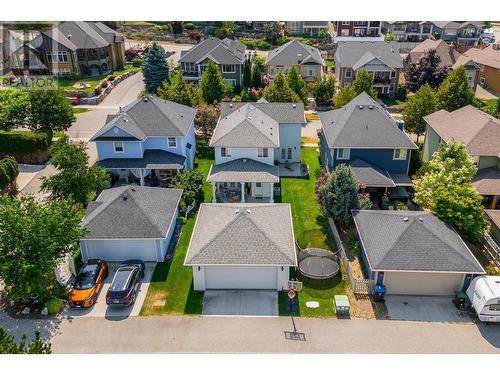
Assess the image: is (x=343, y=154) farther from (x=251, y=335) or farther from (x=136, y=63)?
(x=136, y=63)

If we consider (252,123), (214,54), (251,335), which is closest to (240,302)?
(251,335)

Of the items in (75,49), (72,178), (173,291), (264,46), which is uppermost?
(75,49)

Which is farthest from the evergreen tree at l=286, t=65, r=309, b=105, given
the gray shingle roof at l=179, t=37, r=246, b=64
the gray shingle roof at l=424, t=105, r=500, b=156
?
the gray shingle roof at l=424, t=105, r=500, b=156

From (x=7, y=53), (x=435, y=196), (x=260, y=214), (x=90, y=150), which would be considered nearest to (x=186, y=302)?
(x=260, y=214)

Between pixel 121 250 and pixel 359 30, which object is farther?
pixel 359 30

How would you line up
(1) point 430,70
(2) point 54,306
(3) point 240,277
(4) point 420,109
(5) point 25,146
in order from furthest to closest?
(1) point 430,70, (4) point 420,109, (5) point 25,146, (3) point 240,277, (2) point 54,306

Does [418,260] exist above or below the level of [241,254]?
below

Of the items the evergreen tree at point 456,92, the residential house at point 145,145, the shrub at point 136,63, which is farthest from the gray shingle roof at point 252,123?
the shrub at point 136,63

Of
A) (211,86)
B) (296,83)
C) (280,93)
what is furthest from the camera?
(296,83)
